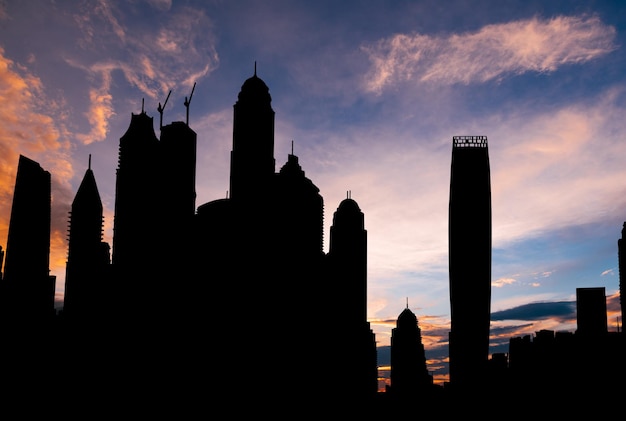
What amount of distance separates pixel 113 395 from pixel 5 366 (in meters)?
37.4

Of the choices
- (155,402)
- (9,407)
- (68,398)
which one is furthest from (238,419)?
(9,407)

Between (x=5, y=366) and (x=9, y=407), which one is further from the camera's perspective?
(x=5, y=366)

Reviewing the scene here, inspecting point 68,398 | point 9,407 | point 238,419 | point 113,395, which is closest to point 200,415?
point 238,419

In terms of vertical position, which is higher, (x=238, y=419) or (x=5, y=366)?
(x=5, y=366)

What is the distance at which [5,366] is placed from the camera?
196 metres

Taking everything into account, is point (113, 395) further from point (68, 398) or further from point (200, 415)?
point (200, 415)

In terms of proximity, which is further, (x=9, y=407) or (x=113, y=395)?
(x=113, y=395)

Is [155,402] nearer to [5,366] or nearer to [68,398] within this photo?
[68,398]

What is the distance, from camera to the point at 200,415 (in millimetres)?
197250

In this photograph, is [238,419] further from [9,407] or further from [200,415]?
[9,407]

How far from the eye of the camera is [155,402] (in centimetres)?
19450

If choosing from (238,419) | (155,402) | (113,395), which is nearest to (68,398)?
(113,395)

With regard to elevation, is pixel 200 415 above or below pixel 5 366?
below

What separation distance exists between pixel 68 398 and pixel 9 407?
19.1 metres
